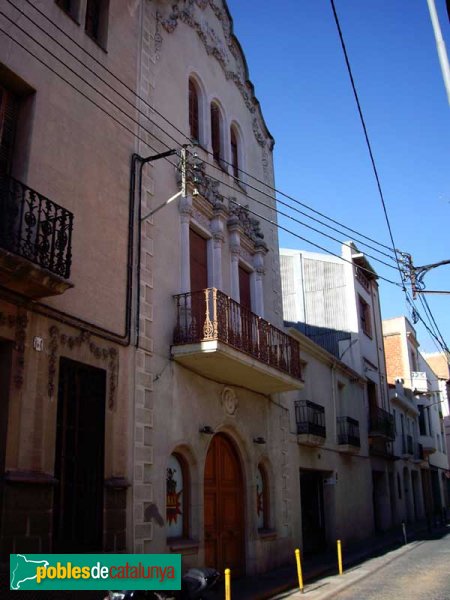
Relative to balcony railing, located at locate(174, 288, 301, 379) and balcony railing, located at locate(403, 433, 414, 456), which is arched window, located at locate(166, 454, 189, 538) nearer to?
balcony railing, located at locate(174, 288, 301, 379)

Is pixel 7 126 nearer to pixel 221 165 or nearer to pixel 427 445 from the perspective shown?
pixel 221 165

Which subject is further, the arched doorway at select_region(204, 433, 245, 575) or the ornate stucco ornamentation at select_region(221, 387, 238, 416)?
the ornate stucco ornamentation at select_region(221, 387, 238, 416)

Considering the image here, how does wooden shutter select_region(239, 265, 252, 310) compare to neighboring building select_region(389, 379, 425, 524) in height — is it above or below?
above

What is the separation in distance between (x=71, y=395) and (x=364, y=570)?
30.8ft

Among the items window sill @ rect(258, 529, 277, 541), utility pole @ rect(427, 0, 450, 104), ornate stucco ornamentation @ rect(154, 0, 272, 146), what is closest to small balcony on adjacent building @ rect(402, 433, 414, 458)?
window sill @ rect(258, 529, 277, 541)

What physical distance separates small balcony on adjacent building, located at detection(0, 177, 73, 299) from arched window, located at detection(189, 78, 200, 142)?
653cm

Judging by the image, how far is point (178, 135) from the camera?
13.5 meters

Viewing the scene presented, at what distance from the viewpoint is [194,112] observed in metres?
15.0

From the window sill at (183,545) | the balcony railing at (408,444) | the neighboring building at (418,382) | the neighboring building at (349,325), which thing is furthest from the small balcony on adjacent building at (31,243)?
the neighboring building at (418,382)

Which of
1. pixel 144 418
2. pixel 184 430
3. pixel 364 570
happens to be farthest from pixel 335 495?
pixel 144 418

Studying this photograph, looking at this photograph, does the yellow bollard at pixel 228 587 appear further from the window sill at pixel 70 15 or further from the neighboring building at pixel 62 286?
the window sill at pixel 70 15

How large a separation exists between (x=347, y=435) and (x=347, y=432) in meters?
0.31

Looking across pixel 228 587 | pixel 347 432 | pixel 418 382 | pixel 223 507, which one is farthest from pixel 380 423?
pixel 228 587

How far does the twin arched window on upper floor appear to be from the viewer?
14.9 metres
